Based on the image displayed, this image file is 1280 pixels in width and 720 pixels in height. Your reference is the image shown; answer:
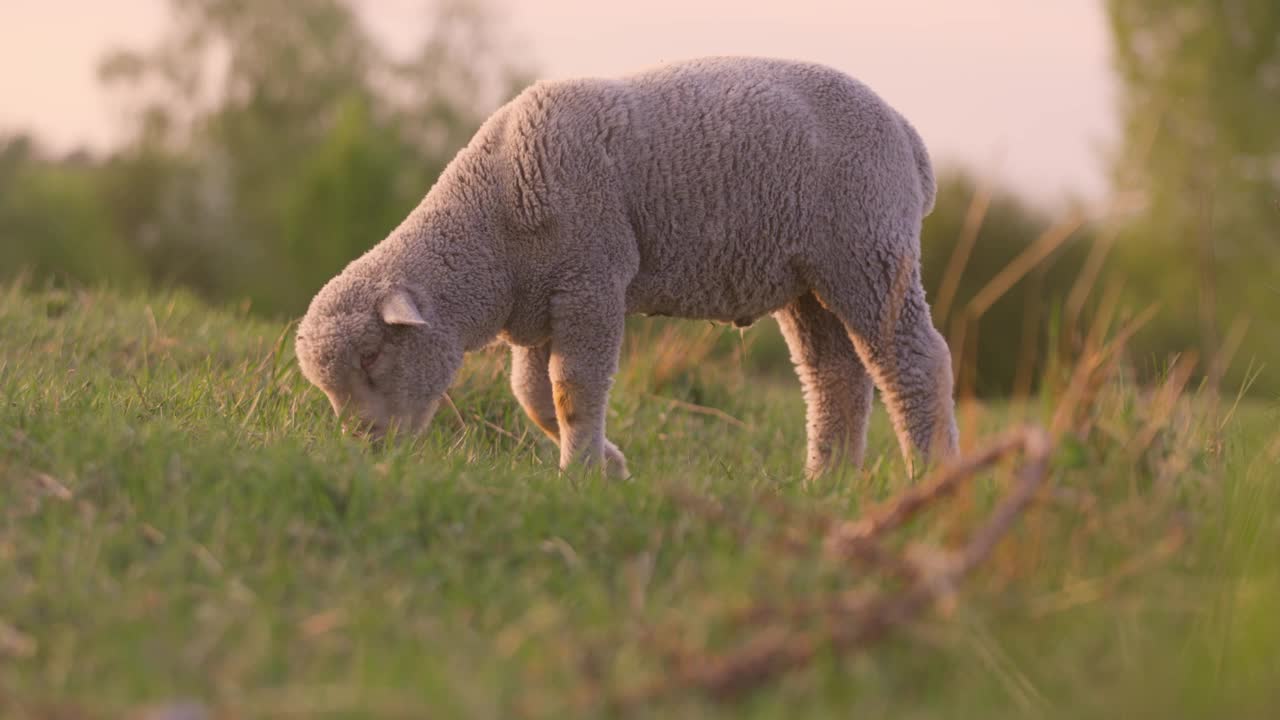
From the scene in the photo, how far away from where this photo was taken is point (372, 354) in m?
4.79

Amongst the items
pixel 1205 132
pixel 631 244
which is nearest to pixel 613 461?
pixel 631 244

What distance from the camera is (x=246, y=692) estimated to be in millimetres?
2316

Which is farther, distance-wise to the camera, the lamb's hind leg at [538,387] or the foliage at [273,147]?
the foliage at [273,147]

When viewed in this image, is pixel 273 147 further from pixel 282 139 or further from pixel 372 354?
pixel 372 354

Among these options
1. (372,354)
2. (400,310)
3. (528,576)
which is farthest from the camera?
(372,354)

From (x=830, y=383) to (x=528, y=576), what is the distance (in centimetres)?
282

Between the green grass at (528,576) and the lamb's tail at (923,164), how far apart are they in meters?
1.70

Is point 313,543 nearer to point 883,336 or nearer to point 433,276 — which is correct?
point 433,276

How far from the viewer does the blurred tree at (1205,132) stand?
22.2m

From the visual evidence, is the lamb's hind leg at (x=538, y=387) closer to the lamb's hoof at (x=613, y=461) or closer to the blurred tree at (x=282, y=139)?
the lamb's hoof at (x=613, y=461)

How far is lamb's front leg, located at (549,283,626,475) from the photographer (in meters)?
4.85

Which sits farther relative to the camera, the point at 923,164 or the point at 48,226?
the point at 48,226

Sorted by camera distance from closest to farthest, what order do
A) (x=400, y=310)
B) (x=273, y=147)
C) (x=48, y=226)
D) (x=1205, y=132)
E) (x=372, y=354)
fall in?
(x=400, y=310)
(x=372, y=354)
(x=1205, y=132)
(x=48, y=226)
(x=273, y=147)

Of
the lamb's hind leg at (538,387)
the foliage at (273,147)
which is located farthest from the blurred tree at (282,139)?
the lamb's hind leg at (538,387)
